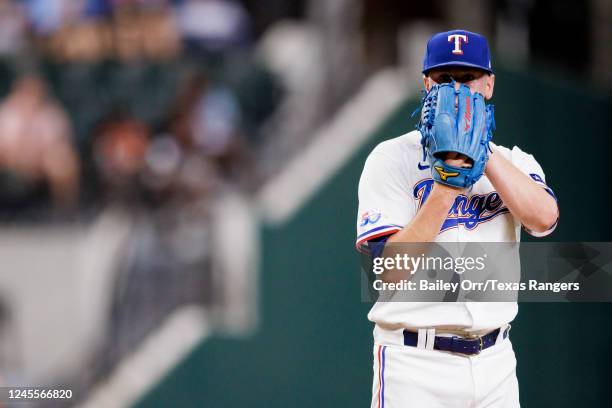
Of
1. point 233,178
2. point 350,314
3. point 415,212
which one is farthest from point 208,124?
point 415,212

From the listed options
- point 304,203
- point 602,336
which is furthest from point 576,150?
point 304,203

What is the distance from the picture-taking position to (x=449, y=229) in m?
A: 2.23

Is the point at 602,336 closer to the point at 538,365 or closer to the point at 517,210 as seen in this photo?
the point at 538,365

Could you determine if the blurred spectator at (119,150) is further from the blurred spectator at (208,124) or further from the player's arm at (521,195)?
the player's arm at (521,195)

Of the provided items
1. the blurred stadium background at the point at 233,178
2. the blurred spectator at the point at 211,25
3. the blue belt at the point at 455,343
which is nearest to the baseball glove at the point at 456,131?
the blue belt at the point at 455,343

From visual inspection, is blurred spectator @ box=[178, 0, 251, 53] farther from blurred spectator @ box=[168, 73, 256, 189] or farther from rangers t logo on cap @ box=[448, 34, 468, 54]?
rangers t logo on cap @ box=[448, 34, 468, 54]

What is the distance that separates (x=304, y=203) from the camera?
13.8ft

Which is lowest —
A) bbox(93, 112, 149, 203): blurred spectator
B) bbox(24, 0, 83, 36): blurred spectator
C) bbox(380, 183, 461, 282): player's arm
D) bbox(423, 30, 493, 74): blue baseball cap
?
bbox(380, 183, 461, 282): player's arm

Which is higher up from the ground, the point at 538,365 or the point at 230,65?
the point at 230,65

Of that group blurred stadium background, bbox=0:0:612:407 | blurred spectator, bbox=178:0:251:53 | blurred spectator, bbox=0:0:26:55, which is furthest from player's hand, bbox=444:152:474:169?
blurred spectator, bbox=0:0:26:55

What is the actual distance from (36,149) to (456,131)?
453 cm

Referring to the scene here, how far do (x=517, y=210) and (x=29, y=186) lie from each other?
449 centimetres

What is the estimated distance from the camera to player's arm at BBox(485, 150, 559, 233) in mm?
2098

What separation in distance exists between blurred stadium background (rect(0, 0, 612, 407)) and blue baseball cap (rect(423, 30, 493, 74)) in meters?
1.66
